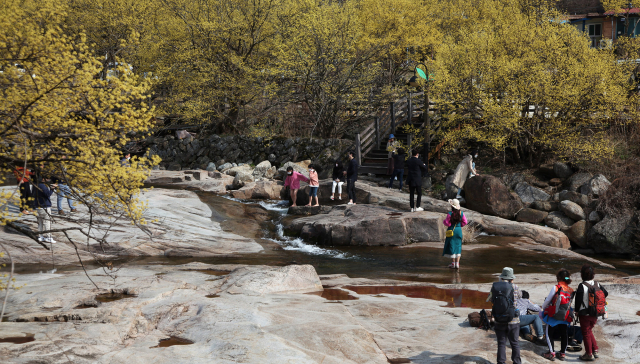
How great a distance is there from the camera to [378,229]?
48.2 ft

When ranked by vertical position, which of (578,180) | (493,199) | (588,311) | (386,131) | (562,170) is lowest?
(588,311)

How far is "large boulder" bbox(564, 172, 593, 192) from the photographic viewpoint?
747 inches

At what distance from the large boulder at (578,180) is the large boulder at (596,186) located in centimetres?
34

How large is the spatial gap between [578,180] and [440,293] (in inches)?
Result: 501

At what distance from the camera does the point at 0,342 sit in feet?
20.5

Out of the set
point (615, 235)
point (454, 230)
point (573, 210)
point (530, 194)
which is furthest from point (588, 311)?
point (530, 194)

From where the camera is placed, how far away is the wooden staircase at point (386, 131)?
2336 centimetres

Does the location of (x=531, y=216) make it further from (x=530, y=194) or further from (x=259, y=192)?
(x=259, y=192)

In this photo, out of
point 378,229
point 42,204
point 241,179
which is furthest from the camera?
point 241,179

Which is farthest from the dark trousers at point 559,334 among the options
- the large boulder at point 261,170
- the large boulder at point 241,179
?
the large boulder at point 261,170

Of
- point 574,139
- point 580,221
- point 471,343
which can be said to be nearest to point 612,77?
point 574,139

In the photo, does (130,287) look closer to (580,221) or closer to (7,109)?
(7,109)

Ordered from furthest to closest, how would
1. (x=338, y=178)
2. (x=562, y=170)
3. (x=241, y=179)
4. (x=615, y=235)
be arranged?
1. (x=241, y=179)
2. (x=562, y=170)
3. (x=338, y=178)
4. (x=615, y=235)

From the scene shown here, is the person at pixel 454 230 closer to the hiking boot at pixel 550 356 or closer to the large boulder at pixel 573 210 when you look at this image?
the hiking boot at pixel 550 356
